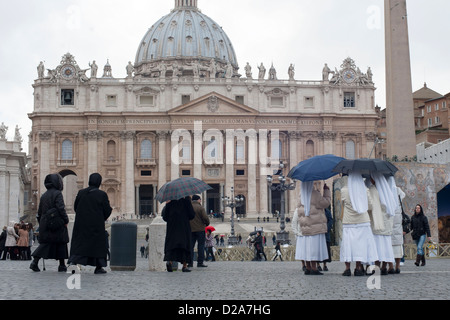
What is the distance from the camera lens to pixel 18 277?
1221cm

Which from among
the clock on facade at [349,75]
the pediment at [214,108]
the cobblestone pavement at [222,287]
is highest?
the clock on facade at [349,75]

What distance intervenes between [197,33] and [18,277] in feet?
307

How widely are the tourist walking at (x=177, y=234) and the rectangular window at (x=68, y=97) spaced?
6290 cm

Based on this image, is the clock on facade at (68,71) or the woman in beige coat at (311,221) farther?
the clock on facade at (68,71)

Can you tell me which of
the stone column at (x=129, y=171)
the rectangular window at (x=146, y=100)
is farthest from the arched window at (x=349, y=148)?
the stone column at (x=129, y=171)

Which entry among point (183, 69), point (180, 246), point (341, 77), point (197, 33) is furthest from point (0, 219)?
point (197, 33)

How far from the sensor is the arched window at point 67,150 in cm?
7575

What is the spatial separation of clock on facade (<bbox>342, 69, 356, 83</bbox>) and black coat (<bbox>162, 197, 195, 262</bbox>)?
65.9 meters

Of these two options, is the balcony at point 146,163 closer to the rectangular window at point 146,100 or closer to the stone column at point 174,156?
the stone column at point 174,156

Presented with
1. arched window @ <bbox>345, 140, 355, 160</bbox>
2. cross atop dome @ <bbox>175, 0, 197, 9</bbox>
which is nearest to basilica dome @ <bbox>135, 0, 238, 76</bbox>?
cross atop dome @ <bbox>175, 0, 197, 9</bbox>

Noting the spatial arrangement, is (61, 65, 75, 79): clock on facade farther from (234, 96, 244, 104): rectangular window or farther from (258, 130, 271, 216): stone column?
(258, 130, 271, 216): stone column

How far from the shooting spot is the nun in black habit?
43.3 ft
